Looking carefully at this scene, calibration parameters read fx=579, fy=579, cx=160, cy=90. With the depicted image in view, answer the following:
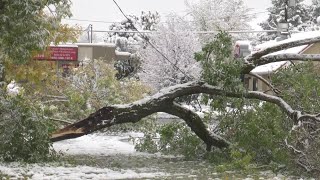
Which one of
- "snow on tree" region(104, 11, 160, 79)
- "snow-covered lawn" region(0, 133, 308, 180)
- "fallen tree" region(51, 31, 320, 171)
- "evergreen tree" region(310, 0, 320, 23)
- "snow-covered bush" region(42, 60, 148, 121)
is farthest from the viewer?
"evergreen tree" region(310, 0, 320, 23)

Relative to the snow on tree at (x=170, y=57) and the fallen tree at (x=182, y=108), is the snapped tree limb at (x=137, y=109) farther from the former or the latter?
the snow on tree at (x=170, y=57)

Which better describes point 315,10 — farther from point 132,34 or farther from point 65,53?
point 65,53

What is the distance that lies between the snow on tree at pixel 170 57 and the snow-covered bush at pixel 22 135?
2561cm

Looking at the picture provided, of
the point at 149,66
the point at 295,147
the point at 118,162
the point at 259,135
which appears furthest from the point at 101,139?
the point at 149,66

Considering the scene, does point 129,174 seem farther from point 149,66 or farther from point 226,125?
point 149,66

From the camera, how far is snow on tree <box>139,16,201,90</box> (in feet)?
130

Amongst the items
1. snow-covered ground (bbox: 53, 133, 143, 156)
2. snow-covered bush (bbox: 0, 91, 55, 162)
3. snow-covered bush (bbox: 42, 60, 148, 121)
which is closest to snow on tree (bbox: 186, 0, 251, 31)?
snow-covered bush (bbox: 42, 60, 148, 121)

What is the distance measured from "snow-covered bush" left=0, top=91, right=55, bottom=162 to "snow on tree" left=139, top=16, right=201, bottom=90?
84.0 feet

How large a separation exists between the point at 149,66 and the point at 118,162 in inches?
1124

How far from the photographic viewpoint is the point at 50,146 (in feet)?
41.3

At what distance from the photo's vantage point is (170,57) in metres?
42.0

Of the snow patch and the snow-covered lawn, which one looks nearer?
the snow patch

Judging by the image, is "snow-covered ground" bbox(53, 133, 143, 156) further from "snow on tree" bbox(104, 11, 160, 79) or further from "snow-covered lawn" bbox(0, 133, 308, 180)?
"snow on tree" bbox(104, 11, 160, 79)

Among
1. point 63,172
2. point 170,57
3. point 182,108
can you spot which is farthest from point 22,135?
point 170,57
